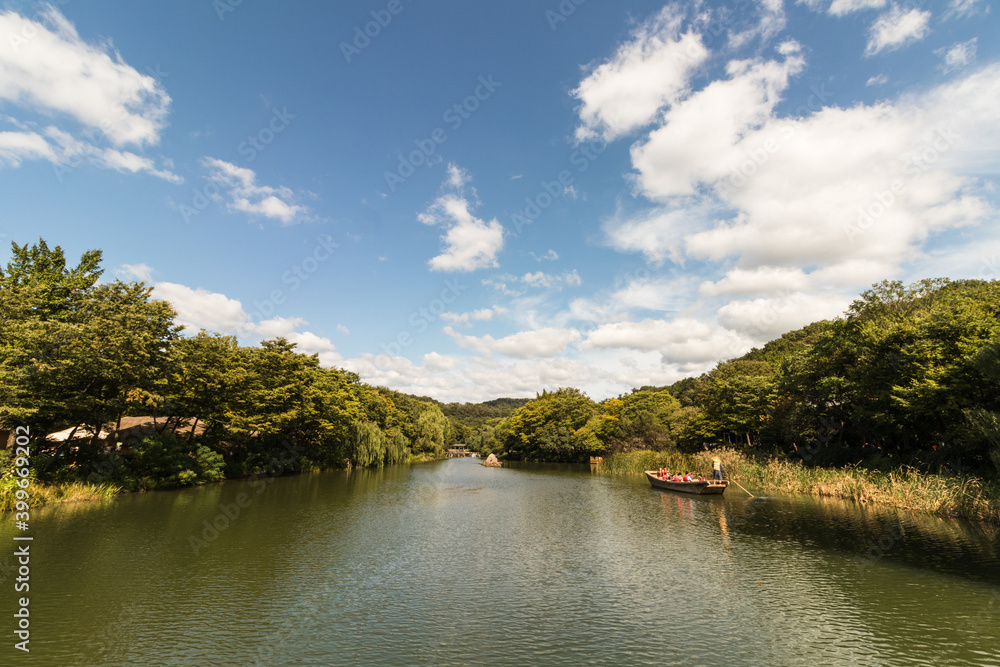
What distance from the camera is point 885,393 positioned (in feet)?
88.0

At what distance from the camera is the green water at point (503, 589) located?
902 centimetres

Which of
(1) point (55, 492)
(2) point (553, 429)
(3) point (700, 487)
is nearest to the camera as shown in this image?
(1) point (55, 492)

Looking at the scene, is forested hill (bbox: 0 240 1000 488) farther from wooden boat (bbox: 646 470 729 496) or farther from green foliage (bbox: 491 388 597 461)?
green foliage (bbox: 491 388 597 461)

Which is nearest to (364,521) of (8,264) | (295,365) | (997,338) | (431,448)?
(295,365)

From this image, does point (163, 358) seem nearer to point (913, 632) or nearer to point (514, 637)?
point (514, 637)

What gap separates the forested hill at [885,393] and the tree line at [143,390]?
128 ft

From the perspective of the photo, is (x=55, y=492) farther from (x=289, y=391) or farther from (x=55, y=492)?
(x=289, y=391)

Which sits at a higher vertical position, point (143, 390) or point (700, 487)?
point (143, 390)

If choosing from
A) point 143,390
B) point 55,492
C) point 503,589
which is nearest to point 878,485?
point 503,589

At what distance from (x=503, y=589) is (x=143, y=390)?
79.0ft

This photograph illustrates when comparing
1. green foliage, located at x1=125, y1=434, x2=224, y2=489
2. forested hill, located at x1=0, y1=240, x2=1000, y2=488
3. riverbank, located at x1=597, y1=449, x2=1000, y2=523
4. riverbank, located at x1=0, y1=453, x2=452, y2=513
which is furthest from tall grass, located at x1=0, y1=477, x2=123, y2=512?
riverbank, located at x1=597, y1=449, x2=1000, y2=523

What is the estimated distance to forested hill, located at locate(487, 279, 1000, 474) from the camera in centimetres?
2208

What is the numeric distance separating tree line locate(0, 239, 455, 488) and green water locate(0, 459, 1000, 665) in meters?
5.48

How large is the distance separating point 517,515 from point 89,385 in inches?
931
